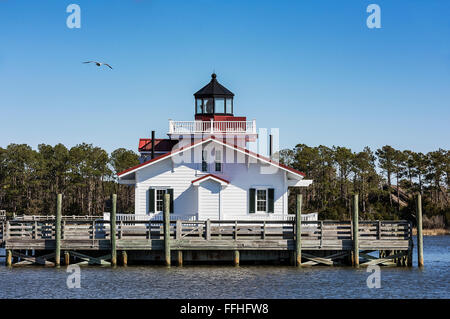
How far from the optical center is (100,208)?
95.4m

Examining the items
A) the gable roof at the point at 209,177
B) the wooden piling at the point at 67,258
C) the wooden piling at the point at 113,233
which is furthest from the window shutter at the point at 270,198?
the wooden piling at the point at 67,258

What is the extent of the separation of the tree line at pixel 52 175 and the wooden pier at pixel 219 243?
57689 millimetres

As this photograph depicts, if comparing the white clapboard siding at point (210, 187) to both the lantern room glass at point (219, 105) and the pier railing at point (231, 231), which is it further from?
the lantern room glass at point (219, 105)

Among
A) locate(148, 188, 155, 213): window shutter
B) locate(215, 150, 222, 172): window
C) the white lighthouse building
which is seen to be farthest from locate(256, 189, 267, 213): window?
locate(148, 188, 155, 213): window shutter

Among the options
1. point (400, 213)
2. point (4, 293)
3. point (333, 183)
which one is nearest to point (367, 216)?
point (400, 213)

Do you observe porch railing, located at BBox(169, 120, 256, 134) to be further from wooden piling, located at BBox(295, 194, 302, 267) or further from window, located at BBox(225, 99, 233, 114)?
wooden piling, located at BBox(295, 194, 302, 267)

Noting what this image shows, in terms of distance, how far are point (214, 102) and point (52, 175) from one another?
56.3 m

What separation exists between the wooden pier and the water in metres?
0.70

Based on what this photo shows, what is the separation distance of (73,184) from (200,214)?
58276mm

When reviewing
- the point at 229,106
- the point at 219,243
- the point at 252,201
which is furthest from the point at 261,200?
the point at 229,106

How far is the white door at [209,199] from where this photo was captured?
3622 centimetres

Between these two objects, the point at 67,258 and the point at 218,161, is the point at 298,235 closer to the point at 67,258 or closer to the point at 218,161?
the point at 218,161

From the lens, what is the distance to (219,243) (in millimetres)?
30172

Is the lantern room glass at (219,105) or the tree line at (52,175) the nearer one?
the lantern room glass at (219,105)
